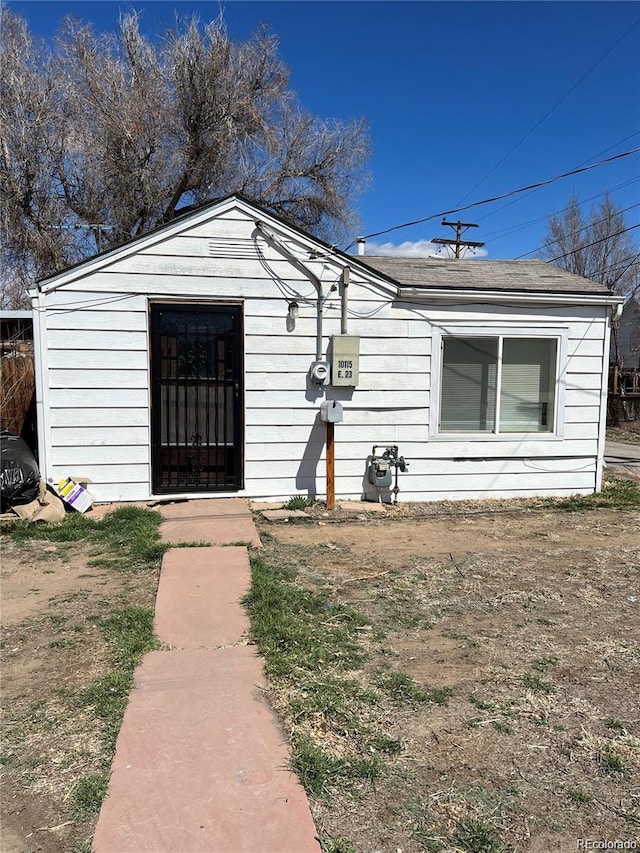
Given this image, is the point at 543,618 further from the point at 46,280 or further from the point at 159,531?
the point at 46,280

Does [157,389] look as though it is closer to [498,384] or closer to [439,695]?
[498,384]

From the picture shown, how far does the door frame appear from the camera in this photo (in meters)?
6.38

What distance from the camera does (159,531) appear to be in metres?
5.53

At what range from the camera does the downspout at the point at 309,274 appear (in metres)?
6.57

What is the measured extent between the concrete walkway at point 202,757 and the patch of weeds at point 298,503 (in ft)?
8.92

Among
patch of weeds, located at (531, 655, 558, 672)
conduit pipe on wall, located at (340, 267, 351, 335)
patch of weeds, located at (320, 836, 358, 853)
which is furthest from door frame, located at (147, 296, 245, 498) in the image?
patch of weeds, located at (320, 836, 358, 853)

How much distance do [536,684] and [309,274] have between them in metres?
4.88

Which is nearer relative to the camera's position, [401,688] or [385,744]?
[385,744]

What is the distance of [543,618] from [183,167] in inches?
549

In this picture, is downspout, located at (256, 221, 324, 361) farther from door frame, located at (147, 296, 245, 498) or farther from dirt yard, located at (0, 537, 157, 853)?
dirt yard, located at (0, 537, 157, 853)

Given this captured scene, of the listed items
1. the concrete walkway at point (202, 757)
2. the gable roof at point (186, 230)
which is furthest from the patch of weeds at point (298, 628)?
the gable roof at point (186, 230)

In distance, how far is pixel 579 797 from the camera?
7.16ft

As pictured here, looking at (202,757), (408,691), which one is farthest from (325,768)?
(408,691)

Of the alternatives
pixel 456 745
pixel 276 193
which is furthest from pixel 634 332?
pixel 456 745
